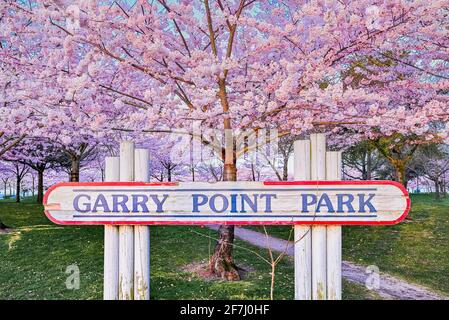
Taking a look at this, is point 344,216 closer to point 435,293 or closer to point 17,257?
point 435,293

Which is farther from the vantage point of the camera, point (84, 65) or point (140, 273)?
point (84, 65)

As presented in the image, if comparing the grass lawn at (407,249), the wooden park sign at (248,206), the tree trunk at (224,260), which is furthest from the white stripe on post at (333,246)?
the grass lawn at (407,249)

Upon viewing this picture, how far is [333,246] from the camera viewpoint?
320 centimetres

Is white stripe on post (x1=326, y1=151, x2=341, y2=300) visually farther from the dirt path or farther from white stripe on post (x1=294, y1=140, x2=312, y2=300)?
the dirt path

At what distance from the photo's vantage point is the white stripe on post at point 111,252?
3287mm

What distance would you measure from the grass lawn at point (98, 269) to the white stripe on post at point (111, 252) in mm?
1399

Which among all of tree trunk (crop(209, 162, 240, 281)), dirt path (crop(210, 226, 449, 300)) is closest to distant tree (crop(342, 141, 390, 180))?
dirt path (crop(210, 226, 449, 300))

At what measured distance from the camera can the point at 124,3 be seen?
20.9 ft

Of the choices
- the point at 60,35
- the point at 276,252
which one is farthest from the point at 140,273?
the point at 276,252

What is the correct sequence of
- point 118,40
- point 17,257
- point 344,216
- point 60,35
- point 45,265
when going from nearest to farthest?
1. point 344,216
2. point 118,40
3. point 60,35
4. point 45,265
5. point 17,257

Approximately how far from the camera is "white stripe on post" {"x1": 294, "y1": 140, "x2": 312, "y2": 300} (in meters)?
3.21

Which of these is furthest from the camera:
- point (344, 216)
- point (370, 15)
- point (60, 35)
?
point (60, 35)

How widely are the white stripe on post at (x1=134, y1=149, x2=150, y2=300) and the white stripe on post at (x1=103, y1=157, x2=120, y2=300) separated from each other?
171 mm

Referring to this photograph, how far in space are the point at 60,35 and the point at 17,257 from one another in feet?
15.5
